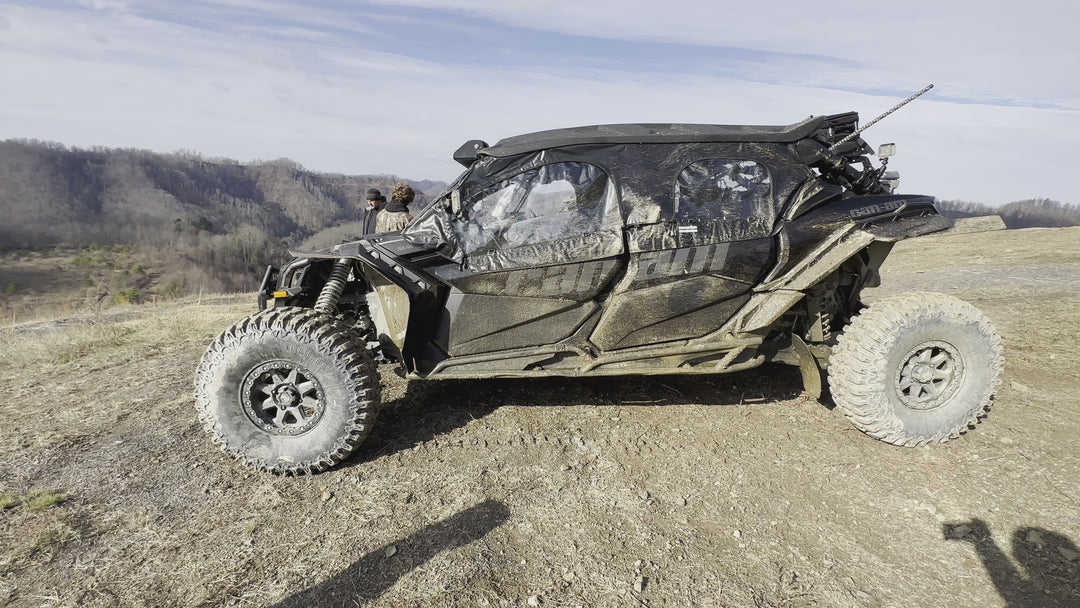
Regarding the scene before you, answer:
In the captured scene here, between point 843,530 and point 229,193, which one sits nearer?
point 843,530

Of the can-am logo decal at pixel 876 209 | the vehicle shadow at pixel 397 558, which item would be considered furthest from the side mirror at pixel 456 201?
the can-am logo decal at pixel 876 209

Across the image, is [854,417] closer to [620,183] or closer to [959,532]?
[959,532]

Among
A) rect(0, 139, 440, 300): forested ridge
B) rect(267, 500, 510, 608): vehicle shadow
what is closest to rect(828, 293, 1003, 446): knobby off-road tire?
rect(267, 500, 510, 608): vehicle shadow

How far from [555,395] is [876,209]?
2.88m

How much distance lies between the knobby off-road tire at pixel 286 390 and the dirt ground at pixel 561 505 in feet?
0.69

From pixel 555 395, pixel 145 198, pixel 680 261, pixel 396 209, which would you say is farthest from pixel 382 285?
pixel 145 198

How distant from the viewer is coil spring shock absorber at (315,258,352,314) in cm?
396

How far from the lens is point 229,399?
3615 millimetres

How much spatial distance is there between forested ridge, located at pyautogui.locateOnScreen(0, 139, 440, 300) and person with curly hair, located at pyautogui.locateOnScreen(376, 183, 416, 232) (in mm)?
65452

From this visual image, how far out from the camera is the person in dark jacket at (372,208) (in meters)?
7.26

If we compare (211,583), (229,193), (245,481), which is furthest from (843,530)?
(229,193)

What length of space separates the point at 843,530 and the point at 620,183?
250 cm

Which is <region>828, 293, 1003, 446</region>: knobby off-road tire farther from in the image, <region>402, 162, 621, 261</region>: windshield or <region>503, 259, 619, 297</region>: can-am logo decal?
<region>402, 162, 621, 261</region>: windshield

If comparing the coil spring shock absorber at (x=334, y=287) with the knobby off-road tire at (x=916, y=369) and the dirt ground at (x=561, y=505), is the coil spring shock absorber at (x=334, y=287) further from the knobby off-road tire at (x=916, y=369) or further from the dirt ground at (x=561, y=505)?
the knobby off-road tire at (x=916, y=369)
